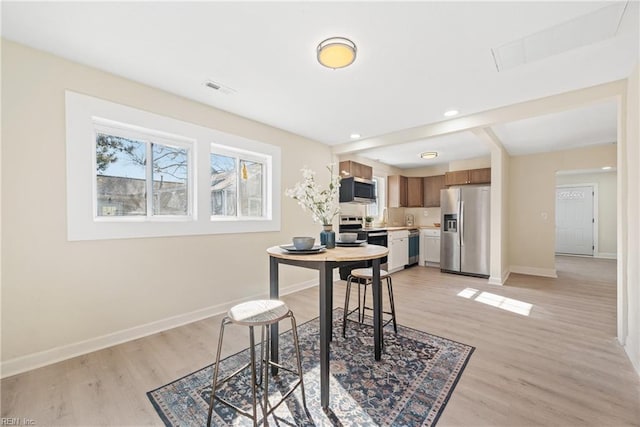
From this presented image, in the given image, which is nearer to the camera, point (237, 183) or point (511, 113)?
point (511, 113)

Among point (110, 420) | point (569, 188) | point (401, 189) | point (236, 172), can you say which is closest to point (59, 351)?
point (110, 420)

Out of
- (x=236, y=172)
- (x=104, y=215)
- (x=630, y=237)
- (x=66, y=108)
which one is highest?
(x=66, y=108)

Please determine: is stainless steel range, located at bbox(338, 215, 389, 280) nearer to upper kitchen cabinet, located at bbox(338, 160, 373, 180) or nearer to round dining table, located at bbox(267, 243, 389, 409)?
upper kitchen cabinet, located at bbox(338, 160, 373, 180)

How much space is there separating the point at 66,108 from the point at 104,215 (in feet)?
3.03

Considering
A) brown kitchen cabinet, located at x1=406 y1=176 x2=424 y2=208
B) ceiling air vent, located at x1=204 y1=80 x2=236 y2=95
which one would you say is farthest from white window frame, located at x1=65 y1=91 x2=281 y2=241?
brown kitchen cabinet, located at x1=406 y1=176 x2=424 y2=208

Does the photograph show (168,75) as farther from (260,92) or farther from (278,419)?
(278,419)

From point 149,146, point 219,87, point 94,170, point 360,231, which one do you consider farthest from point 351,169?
point 94,170

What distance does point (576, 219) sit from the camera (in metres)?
7.47

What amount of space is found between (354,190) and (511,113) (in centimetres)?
248

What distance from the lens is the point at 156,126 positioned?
2.69 m

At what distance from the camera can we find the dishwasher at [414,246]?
19.9 feet

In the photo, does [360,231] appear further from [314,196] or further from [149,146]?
[149,146]

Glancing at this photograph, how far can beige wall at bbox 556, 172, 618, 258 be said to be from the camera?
22.5 feet

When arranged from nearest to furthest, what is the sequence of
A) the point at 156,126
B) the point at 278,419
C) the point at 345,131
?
the point at 278,419 → the point at 156,126 → the point at 345,131
